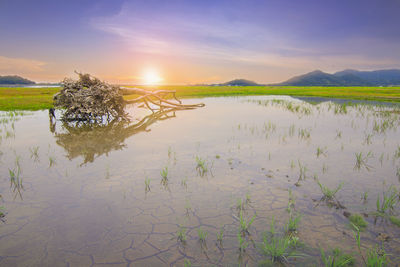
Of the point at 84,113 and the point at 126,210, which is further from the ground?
the point at 84,113

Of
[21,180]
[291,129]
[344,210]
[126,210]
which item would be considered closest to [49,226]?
[126,210]

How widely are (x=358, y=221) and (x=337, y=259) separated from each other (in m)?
1.35

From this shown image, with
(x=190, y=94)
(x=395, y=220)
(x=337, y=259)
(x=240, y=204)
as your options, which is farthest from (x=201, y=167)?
(x=190, y=94)

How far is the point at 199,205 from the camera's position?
16.3ft

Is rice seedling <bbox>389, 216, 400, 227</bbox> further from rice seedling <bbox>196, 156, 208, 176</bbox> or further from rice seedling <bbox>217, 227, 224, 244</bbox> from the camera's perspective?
rice seedling <bbox>196, 156, 208, 176</bbox>

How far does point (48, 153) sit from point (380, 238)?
34.3 feet

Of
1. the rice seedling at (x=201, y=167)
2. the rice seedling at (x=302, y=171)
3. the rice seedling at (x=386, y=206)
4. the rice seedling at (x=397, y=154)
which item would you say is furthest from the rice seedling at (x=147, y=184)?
the rice seedling at (x=397, y=154)

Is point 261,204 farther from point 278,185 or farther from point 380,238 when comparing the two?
point 380,238

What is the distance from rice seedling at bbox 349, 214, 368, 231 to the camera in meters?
4.16

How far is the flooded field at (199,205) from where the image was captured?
3.53m

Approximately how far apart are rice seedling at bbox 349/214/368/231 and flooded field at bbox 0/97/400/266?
17mm

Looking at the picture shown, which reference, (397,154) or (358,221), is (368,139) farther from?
(358,221)

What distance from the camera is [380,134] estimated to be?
11867 millimetres

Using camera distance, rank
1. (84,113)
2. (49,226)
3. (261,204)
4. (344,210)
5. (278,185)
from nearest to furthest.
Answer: (49,226)
(344,210)
(261,204)
(278,185)
(84,113)
